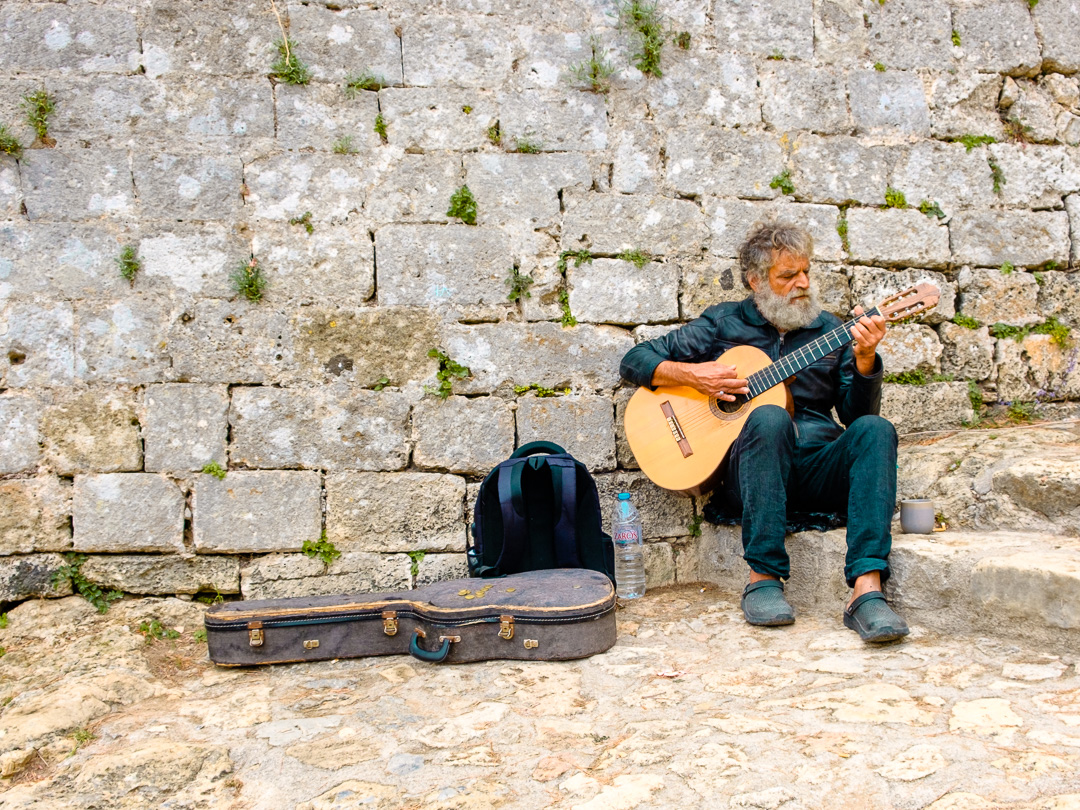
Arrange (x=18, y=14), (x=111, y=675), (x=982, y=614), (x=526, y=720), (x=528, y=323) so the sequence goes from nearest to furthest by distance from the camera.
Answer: (x=526, y=720) < (x=982, y=614) < (x=111, y=675) < (x=18, y=14) < (x=528, y=323)

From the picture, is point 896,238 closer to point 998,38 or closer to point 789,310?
point 789,310

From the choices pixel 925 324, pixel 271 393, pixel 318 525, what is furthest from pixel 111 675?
pixel 925 324

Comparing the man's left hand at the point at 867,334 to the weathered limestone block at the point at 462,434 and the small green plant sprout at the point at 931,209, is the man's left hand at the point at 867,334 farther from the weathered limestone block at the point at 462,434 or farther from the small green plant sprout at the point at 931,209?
the weathered limestone block at the point at 462,434

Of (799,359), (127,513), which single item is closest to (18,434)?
(127,513)

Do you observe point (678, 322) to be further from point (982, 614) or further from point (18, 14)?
point (18, 14)

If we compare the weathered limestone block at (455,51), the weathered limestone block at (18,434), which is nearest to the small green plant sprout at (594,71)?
the weathered limestone block at (455,51)

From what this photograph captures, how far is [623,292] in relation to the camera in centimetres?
396

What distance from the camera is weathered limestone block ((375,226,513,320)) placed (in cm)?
380

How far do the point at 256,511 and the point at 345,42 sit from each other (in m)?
2.17

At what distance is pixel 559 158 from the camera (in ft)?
13.0

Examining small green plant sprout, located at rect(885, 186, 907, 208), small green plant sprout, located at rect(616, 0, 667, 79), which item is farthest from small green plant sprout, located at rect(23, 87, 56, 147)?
small green plant sprout, located at rect(885, 186, 907, 208)

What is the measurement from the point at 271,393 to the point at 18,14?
1977 millimetres

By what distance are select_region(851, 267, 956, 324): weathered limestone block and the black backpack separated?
1775 millimetres

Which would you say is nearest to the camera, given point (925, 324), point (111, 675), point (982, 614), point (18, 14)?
point (982, 614)
